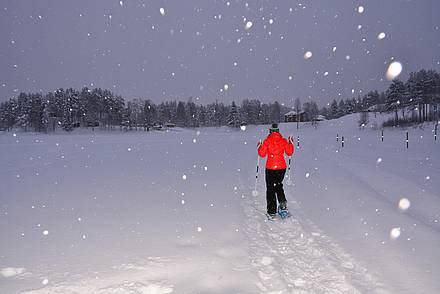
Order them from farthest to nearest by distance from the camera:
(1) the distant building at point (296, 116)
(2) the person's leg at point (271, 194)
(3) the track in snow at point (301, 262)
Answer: (1) the distant building at point (296, 116) → (2) the person's leg at point (271, 194) → (3) the track in snow at point (301, 262)

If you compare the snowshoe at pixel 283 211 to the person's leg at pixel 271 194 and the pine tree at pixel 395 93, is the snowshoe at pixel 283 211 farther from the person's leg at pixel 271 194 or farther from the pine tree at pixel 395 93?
the pine tree at pixel 395 93

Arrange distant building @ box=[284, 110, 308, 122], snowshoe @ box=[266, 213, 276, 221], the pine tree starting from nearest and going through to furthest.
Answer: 1. snowshoe @ box=[266, 213, 276, 221]
2. the pine tree
3. distant building @ box=[284, 110, 308, 122]

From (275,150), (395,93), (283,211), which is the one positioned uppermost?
(395,93)

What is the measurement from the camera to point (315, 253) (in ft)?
15.1

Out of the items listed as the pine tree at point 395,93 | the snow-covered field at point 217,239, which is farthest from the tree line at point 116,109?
the snow-covered field at point 217,239

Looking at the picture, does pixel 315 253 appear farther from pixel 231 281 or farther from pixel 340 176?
pixel 340 176

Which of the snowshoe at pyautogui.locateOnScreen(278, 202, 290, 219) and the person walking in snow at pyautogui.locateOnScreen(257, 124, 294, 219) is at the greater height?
the person walking in snow at pyautogui.locateOnScreen(257, 124, 294, 219)

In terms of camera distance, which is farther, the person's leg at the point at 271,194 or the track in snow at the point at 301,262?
the person's leg at the point at 271,194

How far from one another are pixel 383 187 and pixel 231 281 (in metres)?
7.52

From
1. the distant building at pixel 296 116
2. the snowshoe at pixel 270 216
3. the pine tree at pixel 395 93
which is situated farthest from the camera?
the distant building at pixel 296 116

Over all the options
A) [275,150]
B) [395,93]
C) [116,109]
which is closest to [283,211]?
[275,150]

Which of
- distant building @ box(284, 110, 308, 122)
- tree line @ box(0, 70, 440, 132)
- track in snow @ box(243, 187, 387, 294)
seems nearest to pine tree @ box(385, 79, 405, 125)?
tree line @ box(0, 70, 440, 132)

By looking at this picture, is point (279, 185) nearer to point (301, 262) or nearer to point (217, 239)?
point (217, 239)

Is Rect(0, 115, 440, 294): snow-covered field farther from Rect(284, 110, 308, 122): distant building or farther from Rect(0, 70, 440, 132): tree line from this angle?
Rect(284, 110, 308, 122): distant building
